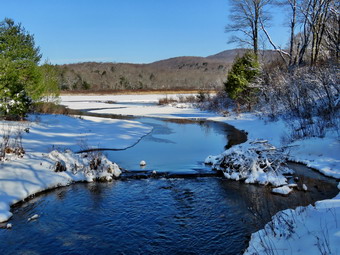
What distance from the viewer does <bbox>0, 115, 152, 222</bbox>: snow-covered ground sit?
7633 millimetres

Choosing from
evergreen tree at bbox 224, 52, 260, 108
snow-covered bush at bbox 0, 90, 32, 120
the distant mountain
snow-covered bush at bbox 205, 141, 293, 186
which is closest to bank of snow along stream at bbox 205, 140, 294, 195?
snow-covered bush at bbox 205, 141, 293, 186

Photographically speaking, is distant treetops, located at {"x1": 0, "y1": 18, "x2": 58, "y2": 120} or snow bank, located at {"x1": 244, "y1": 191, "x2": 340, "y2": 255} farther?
distant treetops, located at {"x1": 0, "y1": 18, "x2": 58, "y2": 120}

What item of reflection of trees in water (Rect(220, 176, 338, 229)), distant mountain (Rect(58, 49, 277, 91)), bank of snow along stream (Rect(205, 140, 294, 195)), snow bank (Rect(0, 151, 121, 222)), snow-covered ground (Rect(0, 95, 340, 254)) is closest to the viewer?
snow-covered ground (Rect(0, 95, 340, 254))

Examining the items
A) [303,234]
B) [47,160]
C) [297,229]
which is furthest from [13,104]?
[303,234]

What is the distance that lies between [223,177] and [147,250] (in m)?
4.74

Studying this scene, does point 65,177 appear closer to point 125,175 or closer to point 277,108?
point 125,175

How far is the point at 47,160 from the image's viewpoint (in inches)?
370

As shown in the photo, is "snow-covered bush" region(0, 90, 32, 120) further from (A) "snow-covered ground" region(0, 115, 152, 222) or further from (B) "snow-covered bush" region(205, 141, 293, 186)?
(B) "snow-covered bush" region(205, 141, 293, 186)

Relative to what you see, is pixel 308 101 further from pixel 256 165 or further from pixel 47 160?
pixel 47 160

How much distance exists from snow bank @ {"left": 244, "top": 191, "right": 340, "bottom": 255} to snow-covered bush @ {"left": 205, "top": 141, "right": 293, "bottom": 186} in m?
2.97

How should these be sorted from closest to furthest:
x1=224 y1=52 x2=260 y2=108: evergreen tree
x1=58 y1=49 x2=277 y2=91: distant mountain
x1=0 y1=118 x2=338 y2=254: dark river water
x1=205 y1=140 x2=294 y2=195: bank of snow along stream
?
x1=0 y1=118 x2=338 y2=254: dark river water → x1=205 y1=140 x2=294 y2=195: bank of snow along stream → x1=224 y1=52 x2=260 y2=108: evergreen tree → x1=58 y1=49 x2=277 y2=91: distant mountain

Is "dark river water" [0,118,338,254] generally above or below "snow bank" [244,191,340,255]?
below

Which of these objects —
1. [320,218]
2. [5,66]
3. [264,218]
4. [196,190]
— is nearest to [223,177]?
[196,190]

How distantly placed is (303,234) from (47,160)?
766 centimetres
